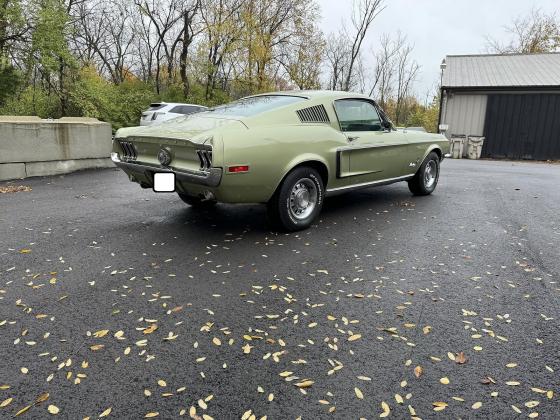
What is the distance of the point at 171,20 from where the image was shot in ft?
87.8

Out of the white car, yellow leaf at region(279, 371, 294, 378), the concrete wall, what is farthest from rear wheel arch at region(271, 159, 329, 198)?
the white car

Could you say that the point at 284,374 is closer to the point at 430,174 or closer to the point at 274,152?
the point at 274,152

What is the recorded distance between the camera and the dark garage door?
57.6 ft

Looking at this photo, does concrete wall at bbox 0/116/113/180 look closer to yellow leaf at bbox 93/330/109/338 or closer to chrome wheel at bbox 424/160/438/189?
yellow leaf at bbox 93/330/109/338

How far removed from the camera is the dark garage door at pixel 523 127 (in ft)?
57.6

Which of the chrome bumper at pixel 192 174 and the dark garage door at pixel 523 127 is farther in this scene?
the dark garage door at pixel 523 127

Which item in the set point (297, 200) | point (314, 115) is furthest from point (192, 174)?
point (314, 115)

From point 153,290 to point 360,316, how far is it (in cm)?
159

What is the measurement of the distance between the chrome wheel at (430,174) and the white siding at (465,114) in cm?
1296

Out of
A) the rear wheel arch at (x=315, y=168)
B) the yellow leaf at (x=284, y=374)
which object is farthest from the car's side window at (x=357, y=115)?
the yellow leaf at (x=284, y=374)

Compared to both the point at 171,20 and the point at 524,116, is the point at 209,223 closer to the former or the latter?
the point at 524,116

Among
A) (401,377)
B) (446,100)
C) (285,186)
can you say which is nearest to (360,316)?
(401,377)

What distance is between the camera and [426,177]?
23.3 feet

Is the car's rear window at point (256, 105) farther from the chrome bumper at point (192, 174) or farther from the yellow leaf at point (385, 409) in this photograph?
the yellow leaf at point (385, 409)
